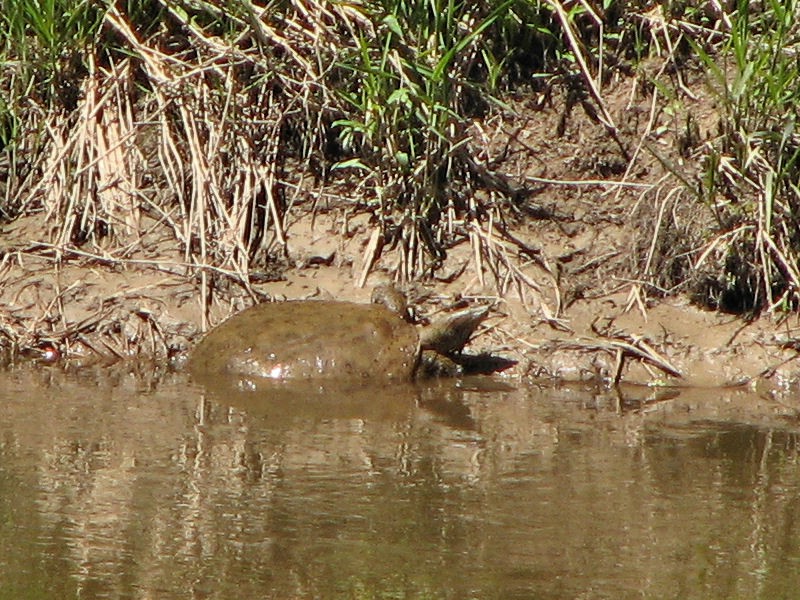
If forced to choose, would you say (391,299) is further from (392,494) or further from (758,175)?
(392,494)

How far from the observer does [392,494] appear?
4.01 meters

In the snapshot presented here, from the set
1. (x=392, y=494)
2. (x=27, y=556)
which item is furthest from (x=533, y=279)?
(x=27, y=556)

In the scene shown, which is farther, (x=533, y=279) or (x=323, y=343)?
(x=533, y=279)

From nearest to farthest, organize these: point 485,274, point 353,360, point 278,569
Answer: point 278,569
point 353,360
point 485,274

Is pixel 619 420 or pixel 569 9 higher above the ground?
Result: pixel 569 9

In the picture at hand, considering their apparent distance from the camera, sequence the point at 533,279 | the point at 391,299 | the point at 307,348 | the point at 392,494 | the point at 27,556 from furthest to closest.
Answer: the point at 533,279, the point at 391,299, the point at 307,348, the point at 392,494, the point at 27,556

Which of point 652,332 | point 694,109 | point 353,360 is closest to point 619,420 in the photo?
point 652,332

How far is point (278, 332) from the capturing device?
563cm

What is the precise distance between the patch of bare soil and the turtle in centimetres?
22

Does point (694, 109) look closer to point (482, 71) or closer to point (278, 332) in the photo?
point (482, 71)

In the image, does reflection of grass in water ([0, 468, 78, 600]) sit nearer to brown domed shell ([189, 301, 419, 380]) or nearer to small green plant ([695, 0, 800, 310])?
brown domed shell ([189, 301, 419, 380])

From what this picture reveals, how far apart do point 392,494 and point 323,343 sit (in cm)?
168

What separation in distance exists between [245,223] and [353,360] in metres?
0.96

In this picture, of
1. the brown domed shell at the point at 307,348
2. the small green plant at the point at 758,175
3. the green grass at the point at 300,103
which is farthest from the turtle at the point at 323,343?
the small green plant at the point at 758,175
